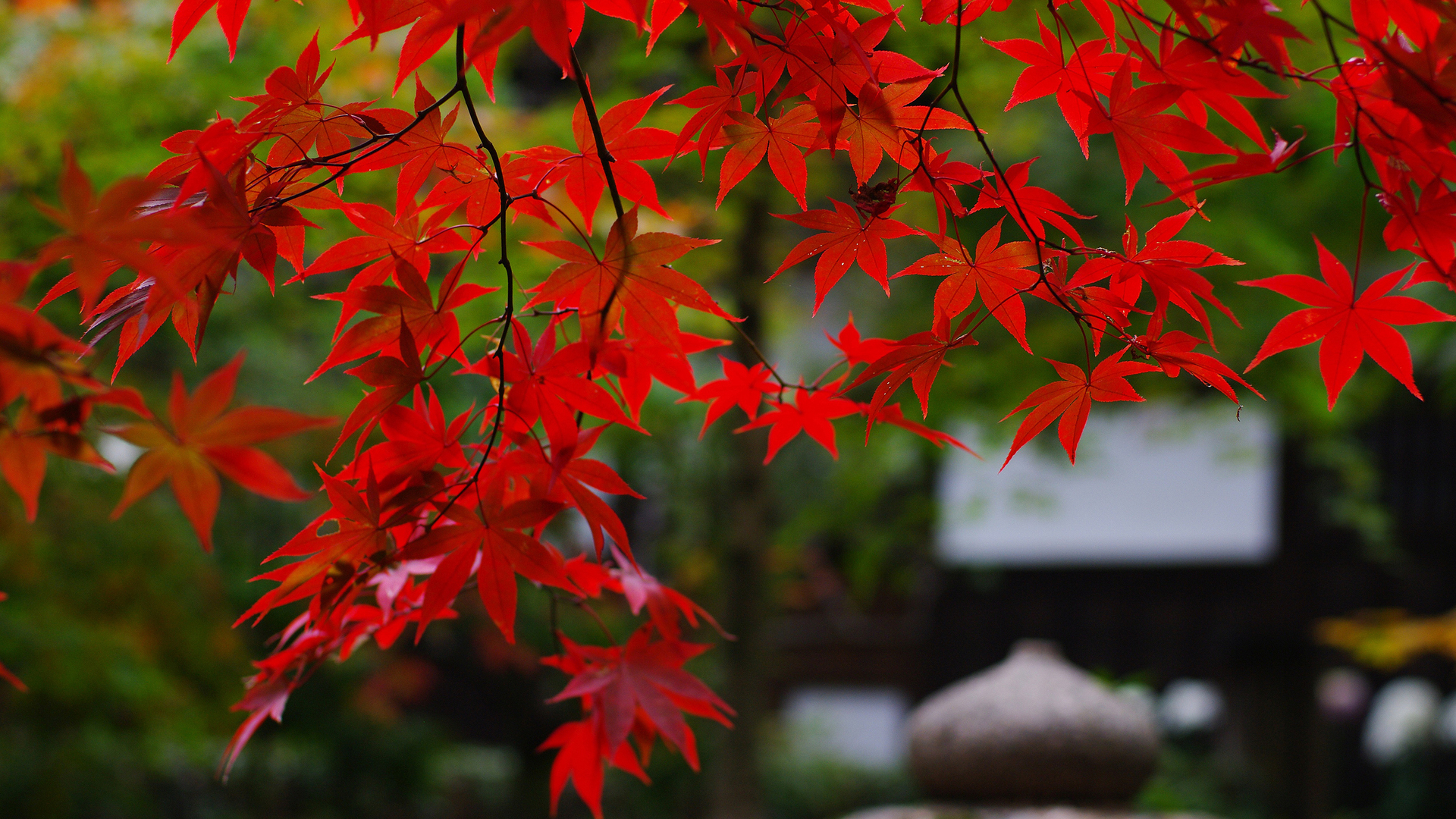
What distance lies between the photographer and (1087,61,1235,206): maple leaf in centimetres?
76

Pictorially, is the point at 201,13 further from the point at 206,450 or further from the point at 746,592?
the point at 746,592

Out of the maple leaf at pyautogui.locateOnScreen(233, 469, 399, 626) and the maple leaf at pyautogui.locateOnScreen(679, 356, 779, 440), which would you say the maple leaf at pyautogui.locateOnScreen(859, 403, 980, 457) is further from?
the maple leaf at pyautogui.locateOnScreen(233, 469, 399, 626)

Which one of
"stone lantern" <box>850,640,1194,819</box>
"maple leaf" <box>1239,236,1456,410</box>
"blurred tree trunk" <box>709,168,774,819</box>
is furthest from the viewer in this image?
"blurred tree trunk" <box>709,168,774,819</box>

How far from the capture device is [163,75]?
291cm

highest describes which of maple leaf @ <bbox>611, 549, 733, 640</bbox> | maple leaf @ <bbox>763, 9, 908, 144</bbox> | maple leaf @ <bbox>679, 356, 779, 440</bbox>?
maple leaf @ <bbox>763, 9, 908, 144</bbox>

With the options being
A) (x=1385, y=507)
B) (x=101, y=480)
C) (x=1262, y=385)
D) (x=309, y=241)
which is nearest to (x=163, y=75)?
(x=309, y=241)

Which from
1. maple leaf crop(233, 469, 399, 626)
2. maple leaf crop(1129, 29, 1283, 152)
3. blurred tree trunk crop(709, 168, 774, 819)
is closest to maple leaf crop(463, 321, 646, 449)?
maple leaf crop(233, 469, 399, 626)

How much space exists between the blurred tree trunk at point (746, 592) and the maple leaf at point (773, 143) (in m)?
2.46

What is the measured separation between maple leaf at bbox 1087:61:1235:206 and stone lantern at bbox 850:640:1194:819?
5.79 ft

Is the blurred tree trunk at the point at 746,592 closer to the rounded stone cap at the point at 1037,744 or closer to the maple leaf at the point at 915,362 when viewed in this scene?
the rounded stone cap at the point at 1037,744

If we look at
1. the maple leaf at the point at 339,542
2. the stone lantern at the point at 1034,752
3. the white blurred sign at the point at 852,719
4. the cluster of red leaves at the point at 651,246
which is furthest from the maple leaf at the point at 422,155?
the white blurred sign at the point at 852,719

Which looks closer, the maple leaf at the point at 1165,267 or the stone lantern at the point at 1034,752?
the maple leaf at the point at 1165,267

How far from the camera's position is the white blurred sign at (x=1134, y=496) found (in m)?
5.87

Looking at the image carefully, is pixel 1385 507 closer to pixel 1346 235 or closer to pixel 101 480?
pixel 1346 235
